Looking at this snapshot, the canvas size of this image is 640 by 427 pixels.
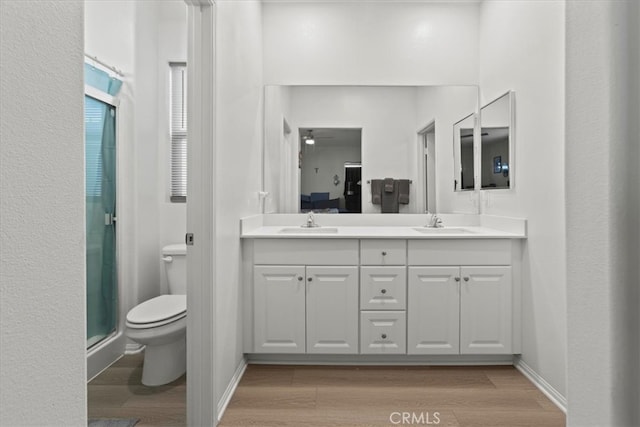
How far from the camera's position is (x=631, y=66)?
0.60 m

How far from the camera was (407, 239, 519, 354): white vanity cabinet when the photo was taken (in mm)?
2379

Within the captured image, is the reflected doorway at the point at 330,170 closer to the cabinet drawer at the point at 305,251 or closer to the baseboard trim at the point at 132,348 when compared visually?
the cabinet drawer at the point at 305,251

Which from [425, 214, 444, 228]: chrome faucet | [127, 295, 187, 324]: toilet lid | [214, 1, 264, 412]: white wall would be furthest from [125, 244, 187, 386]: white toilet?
[425, 214, 444, 228]: chrome faucet

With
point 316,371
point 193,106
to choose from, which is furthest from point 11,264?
point 316,371

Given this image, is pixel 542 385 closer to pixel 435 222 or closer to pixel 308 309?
pixel 435 222

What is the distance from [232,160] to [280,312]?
3.27 ft

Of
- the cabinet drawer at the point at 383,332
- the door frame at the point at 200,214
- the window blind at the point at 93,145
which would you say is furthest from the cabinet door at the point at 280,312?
the window blind at the point at 93,145

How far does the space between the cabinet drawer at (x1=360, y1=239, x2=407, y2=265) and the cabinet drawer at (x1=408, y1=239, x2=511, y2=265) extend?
5 centimetres

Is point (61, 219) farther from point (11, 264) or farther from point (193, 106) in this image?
point (193, 106)

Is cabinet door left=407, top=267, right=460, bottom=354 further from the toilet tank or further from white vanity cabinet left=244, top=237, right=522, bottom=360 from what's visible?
the toilet tank

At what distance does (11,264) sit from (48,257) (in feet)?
0.25

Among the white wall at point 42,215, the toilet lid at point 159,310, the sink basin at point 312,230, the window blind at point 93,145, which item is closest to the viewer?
the white wall at point 42,215

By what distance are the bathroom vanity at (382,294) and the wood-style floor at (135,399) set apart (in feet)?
1.71

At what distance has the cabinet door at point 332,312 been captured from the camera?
2.40 metres
